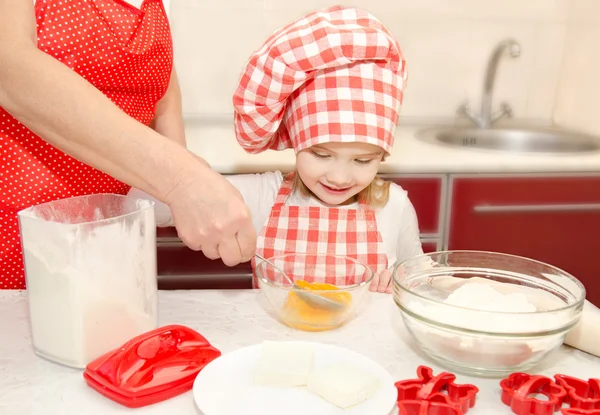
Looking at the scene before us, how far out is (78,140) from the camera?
740mm

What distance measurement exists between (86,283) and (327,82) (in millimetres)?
709

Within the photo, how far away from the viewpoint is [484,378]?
2.33 ft

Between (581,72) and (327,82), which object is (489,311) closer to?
(327,82)

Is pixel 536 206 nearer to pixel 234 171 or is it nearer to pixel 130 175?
pixel 234 171

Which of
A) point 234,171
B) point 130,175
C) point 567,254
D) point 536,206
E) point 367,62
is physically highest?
point 367,62

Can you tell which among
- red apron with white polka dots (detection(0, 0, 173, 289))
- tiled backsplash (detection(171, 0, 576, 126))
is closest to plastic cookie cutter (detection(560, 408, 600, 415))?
red apron with white polka dots (detection(0, 0, 173, 289))

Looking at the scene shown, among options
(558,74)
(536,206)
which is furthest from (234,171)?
(558,74)

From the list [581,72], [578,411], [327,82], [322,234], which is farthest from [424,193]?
[578,411]

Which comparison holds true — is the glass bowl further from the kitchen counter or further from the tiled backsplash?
the tiled backsplash

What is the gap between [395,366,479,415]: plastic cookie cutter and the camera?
629mm

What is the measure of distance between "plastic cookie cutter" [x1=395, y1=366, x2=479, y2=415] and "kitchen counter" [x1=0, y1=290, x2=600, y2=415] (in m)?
0.02

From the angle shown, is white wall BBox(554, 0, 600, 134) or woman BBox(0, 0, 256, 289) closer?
woman BBox(0, 0, 256, 289)

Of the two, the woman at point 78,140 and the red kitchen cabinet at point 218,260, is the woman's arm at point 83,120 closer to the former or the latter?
the woman at point 78,140

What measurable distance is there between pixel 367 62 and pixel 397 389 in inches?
29.4
